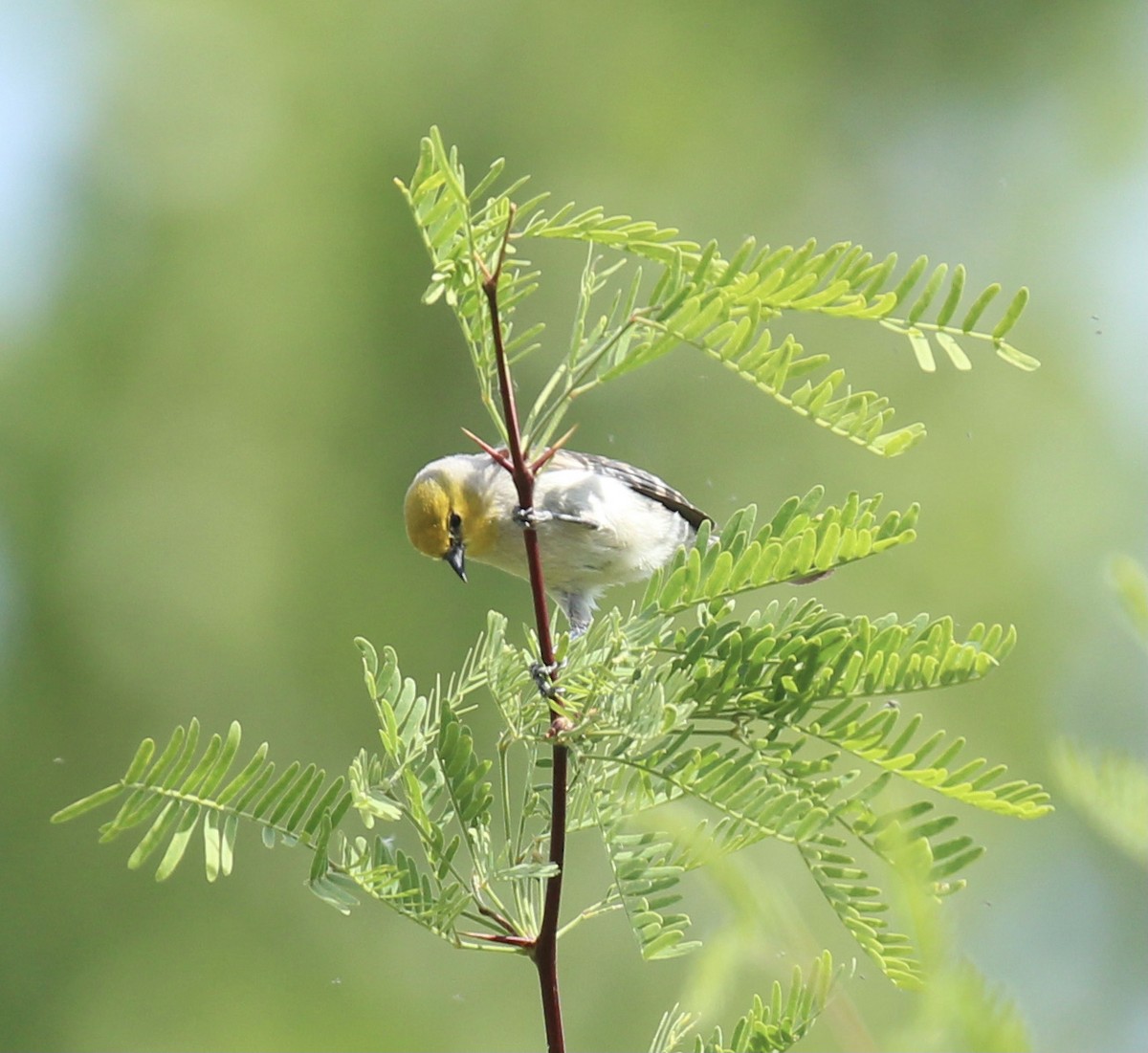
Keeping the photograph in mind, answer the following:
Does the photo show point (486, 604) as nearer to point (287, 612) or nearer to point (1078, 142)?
point (287, 612)

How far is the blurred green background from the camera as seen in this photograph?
9.37 meters

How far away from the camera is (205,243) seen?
1179cm

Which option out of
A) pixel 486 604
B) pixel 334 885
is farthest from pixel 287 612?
pixel 334 885

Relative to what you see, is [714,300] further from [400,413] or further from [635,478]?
[400,413]

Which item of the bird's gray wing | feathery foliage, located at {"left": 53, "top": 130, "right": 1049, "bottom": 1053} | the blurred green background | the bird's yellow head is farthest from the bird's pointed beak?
the blurred green background

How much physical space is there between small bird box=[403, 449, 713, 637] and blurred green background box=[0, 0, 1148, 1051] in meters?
4.37

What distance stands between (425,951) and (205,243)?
629 centimetres

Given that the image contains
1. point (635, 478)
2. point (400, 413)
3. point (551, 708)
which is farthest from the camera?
point (400, 413)

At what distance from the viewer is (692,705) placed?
1.37 m

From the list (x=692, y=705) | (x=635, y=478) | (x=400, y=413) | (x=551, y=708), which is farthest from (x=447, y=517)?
(x=400, y=413)

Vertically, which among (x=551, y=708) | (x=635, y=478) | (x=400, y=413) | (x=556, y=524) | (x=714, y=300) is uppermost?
(x=400, y=413)

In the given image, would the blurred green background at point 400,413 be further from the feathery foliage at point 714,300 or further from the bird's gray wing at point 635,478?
the feathery foliage at point 714,300

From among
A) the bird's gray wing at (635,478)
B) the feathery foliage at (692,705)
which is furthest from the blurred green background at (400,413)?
the feathery foliage at (692,705)

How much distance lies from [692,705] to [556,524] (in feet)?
8.25
